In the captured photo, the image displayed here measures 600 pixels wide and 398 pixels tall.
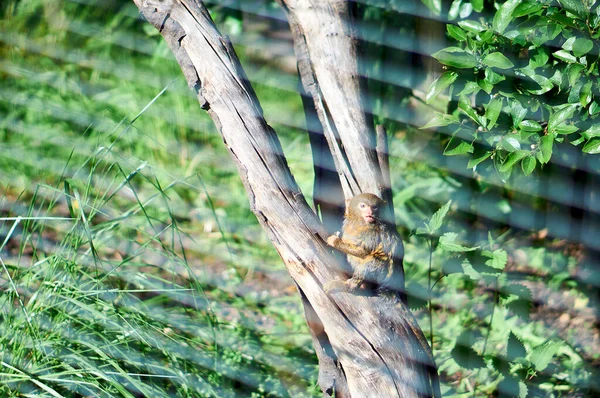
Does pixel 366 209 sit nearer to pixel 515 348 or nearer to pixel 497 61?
pixel 497 61

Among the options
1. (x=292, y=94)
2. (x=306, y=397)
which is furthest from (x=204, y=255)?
(x=306, y=397)

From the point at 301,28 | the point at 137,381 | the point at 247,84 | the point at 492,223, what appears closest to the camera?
the point at 137,381

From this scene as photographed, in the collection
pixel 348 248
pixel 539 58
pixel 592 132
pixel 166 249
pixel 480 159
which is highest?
pixel 539 58

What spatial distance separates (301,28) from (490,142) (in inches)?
21.9

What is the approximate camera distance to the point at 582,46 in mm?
1296

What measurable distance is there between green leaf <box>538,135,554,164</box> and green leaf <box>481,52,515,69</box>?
160 millimetres

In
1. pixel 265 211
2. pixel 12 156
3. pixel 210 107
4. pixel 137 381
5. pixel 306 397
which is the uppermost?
pixel 210 107

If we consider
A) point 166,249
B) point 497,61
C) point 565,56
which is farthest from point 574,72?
point 166,249

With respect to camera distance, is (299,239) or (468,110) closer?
(299,239)

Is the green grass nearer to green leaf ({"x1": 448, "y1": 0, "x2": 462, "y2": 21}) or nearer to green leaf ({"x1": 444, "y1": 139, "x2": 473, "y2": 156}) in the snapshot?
green leaf ({"x1": 444, "y1": 139, "x2": 473, "y2": 156})

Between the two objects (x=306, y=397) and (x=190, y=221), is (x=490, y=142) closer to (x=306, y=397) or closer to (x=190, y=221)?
(x=306, y=397)

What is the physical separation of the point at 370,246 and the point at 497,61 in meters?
0.45

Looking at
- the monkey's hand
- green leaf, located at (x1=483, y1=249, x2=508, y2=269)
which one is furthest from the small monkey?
green leaf, located at (x1=483, y1=249, x2=508, y2=269)

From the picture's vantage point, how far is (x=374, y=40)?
88.8 inches
